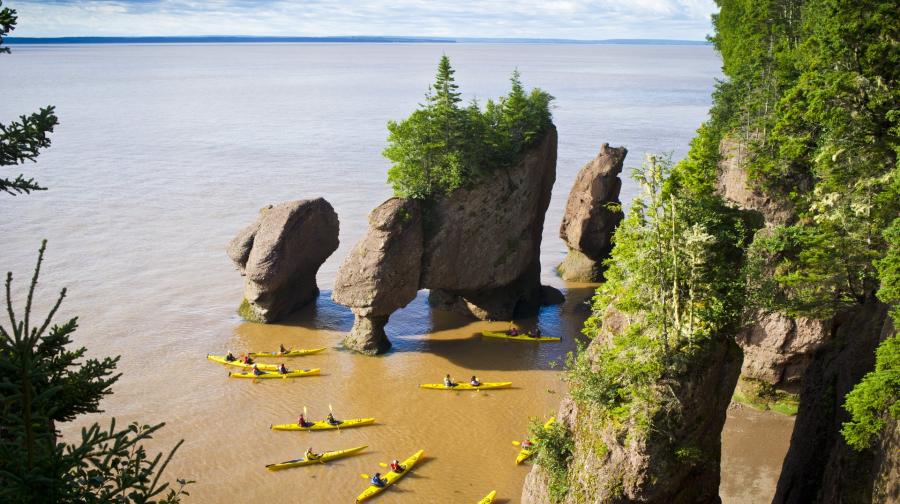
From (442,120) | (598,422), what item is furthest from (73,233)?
(598,422)

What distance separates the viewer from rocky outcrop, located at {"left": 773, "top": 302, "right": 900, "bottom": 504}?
18.9 meters

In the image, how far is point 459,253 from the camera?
146ft

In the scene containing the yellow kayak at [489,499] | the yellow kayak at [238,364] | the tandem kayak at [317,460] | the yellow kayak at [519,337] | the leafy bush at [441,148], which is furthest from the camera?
the yellow kayak at [519,337]

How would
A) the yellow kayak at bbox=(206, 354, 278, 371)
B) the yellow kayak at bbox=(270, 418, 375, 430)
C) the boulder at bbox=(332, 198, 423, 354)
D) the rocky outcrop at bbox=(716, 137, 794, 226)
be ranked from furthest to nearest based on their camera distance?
1. the boulder at bbox=(332, 198, 423, 354)
2. the yellow kayak at bbox=(206, 354, 278, 371)
3. the rocky outcrop at bbox=(716, 137, 794, 226)
4. the yellow kayak at bbox=(270, 418, 375, 430)

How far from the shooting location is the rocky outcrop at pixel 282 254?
149 ft

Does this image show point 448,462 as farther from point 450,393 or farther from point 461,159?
point 461,159

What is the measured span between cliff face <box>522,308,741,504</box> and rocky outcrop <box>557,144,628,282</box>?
94.1ft

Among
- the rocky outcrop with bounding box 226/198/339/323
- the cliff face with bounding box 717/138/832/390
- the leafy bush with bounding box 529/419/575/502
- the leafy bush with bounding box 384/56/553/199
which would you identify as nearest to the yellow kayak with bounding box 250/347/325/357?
the rocky outcrop with bounding box 226/198/339/323

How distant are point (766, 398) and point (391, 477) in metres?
18.0

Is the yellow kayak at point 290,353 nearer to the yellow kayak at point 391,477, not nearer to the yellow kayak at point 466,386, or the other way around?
the yellow kayak at point 466,386

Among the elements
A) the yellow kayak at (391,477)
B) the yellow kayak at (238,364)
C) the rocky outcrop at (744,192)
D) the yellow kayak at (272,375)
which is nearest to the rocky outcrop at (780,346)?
the rocky outcrop at (744,192)

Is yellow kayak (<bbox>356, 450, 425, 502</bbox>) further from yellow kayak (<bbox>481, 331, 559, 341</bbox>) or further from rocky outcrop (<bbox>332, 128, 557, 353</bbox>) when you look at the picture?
yellow kayak (<bbox>481, 331, 559, 341</bbox>)

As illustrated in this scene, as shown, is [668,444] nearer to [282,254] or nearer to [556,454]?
[556,454]

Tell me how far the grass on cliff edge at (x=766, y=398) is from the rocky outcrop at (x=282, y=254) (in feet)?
87.8
